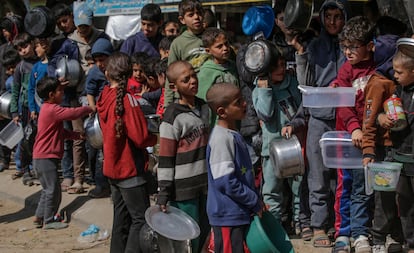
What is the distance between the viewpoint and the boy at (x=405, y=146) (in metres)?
4.81

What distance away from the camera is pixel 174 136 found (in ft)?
16.1

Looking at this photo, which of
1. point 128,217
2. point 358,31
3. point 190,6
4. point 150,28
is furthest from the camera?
point 150,28

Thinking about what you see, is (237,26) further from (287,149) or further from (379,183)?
(379,183)

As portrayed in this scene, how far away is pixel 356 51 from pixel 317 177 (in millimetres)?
1110

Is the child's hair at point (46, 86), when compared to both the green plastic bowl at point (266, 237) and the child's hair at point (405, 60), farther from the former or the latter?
the child's hair at point (405, 60)

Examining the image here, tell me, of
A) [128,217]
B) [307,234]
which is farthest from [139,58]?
[307,234]

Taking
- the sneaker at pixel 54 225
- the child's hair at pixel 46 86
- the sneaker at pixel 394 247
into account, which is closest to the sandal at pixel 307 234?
the sneaker at pixel 394 247

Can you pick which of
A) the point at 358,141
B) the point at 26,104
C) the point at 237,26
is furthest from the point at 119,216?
the point at 237,26

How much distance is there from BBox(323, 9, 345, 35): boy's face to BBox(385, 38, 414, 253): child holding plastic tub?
88cm

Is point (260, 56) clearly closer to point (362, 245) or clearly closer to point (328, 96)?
point (328, 96)

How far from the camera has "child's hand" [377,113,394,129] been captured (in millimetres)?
4887

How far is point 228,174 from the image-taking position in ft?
14.1

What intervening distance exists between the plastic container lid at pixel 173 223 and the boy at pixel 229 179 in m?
0.29

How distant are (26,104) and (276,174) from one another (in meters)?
4.17
